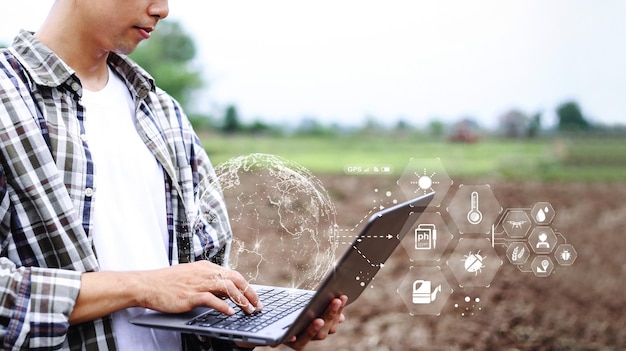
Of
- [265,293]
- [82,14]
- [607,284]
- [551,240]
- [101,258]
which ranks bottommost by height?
[607,284]

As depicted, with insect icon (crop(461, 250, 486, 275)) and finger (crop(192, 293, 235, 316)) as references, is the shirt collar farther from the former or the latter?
insect icon (crop(461, 250, 486, 275))

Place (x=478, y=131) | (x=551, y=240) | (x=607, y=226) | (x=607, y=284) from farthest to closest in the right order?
(x=478, y=131)
(x=607, y=226)
(x=607, y=284)
(x=551, y=240)

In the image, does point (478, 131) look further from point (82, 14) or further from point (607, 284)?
point (82, 14)

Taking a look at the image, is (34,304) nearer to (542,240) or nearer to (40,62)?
(40,62)

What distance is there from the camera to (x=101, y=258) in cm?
104

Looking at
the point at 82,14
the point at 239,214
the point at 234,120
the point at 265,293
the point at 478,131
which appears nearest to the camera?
the point at 82,14

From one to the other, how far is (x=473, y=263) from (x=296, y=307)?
282 centimetres

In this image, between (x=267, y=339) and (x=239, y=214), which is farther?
(x=239, y=214)

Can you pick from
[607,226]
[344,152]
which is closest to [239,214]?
[607,226]

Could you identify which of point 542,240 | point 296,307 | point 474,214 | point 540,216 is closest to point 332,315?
point 296,307

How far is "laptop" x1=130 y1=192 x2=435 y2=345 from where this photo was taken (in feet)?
3.17

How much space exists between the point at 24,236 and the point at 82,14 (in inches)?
13.9

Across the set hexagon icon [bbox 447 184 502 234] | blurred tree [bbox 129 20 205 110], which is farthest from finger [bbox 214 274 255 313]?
blurred tree [bbox 129 20 205 110]

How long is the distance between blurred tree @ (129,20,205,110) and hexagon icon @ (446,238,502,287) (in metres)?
4.38
